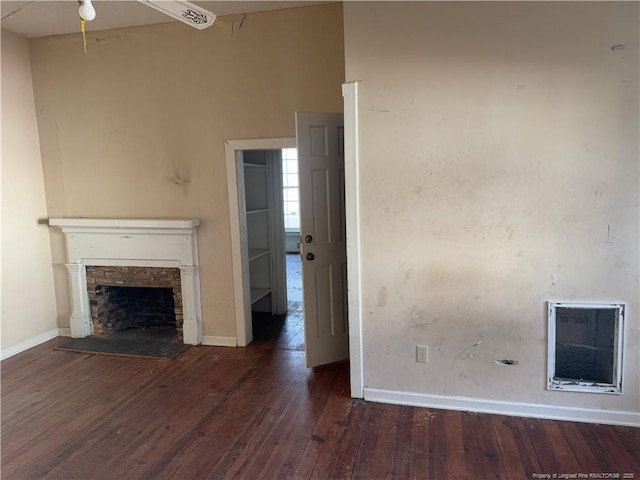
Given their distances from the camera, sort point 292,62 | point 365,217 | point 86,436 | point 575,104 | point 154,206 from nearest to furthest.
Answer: point 575,104, point 86,436, point 365,217, point 292,62, point 154,206

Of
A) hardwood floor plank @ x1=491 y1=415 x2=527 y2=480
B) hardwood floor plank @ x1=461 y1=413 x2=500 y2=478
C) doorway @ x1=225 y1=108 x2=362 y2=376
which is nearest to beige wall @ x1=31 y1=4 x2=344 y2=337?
doorway @ x1=225 y1=108 x2=362 y2=376

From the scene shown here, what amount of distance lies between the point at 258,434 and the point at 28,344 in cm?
287

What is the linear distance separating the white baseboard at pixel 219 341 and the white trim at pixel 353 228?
1.49 m

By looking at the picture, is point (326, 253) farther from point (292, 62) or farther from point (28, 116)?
point (28, 116)

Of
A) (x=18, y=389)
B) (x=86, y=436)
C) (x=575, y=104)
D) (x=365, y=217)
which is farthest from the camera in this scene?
(x=18, y=389)

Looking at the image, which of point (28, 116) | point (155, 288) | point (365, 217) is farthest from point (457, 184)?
point (28, 116)

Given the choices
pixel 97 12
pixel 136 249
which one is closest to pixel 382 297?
pixel 136 249

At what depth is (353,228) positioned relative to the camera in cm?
294

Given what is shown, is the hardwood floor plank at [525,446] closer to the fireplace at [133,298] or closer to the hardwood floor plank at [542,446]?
the hardwood floor plank at [542,446]

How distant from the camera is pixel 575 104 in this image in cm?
254

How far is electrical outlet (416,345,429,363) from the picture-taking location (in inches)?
115

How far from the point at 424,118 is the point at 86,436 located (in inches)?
113

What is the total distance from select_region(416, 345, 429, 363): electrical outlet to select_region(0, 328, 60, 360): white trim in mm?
3654

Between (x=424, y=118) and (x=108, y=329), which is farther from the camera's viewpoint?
(x=108, y=329)
